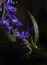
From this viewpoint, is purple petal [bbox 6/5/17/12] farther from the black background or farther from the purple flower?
the purple flower

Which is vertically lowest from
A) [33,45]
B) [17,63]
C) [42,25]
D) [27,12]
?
[17,63]

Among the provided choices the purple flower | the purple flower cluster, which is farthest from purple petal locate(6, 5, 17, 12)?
the purple flower

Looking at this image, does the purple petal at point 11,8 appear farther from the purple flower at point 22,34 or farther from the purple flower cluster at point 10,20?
the purple flower at point 22,34

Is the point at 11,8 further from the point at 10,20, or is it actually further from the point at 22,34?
the point at 22,34

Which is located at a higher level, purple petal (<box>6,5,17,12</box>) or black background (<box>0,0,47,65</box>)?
purple petal (<box>6,5,17,12</box>)

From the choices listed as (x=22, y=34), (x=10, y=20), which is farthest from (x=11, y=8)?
(x=22, y=34)

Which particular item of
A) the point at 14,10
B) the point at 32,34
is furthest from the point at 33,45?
the point at 14,10

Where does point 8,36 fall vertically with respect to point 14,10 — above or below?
below

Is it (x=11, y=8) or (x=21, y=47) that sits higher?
(x=11, y=8)

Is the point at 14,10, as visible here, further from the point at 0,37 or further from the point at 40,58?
the point at 40,58

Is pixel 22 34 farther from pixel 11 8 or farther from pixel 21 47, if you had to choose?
pixel 11 8

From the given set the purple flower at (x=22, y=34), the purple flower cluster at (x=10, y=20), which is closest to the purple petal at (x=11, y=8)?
the purple flower cluster at (x=10, y=20)
